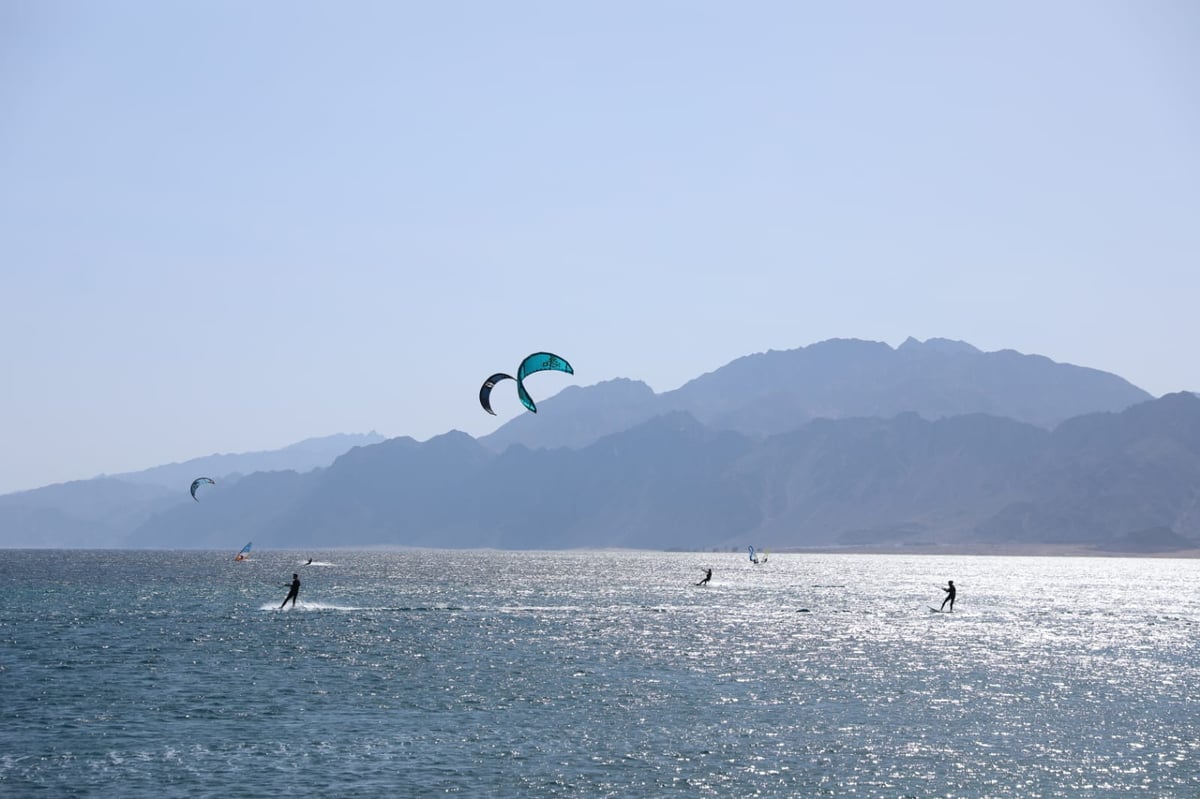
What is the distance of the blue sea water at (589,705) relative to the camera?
102 feet

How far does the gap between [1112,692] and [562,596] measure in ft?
231

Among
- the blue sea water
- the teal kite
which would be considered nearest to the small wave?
the blue sea water

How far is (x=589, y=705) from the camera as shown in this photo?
1682 inches

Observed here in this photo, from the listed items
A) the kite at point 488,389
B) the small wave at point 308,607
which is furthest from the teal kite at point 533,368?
the small wave at point 308,607

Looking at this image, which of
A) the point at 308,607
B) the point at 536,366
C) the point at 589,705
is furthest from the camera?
the point at 308,607

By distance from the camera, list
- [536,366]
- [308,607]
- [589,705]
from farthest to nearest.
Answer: [308,607]
[536,366]
[589,705]

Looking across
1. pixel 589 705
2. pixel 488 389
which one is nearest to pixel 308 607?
pixel 488 389

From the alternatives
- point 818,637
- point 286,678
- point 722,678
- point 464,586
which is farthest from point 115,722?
point 464,586

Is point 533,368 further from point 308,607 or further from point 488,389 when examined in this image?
point 308,607

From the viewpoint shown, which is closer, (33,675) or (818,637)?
(33,675)

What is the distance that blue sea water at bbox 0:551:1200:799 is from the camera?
31.2 meters

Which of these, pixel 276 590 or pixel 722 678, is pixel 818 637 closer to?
pixel 722 678

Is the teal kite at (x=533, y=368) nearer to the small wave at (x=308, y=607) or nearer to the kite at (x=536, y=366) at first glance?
the kite at (x=536, y=366)

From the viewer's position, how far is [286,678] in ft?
159
